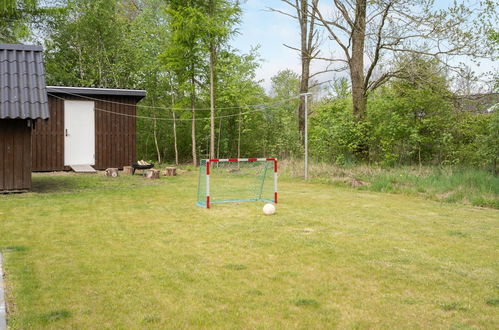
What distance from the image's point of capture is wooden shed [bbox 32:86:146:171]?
626 inches

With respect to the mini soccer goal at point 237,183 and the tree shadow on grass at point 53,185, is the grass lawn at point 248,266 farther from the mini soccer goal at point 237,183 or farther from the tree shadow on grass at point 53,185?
the tree shadow on grass at point 53,185

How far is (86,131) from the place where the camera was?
653 inches

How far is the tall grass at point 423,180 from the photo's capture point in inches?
392

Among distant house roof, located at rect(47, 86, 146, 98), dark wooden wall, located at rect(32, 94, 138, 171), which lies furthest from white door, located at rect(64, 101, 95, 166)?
distant house roof, located at rect(47, 86, 146, 98)

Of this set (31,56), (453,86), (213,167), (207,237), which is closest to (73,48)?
(213,167)

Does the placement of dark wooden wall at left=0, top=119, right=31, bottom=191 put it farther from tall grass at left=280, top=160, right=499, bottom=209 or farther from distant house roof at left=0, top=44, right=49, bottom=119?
tall grass at left=280, top=160, right=499, bottom=209

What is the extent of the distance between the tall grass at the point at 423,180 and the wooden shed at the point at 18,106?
316 inches

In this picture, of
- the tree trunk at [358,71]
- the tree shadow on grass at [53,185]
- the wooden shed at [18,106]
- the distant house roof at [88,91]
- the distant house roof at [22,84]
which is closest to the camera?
the distant house roof at [22,84]

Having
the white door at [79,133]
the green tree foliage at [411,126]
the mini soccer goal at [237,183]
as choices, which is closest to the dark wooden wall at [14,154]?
the mini soccer goal at [237,183]

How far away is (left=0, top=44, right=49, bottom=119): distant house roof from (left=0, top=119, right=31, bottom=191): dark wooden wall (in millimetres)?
606

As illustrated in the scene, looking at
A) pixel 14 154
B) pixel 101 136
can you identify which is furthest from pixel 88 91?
pixel 14 154

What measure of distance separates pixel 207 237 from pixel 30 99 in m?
6.22

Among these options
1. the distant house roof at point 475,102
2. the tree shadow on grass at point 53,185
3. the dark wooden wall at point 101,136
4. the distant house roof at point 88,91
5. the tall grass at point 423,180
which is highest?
the distant house roof at point 88,91

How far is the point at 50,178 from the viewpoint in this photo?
14.0 m
